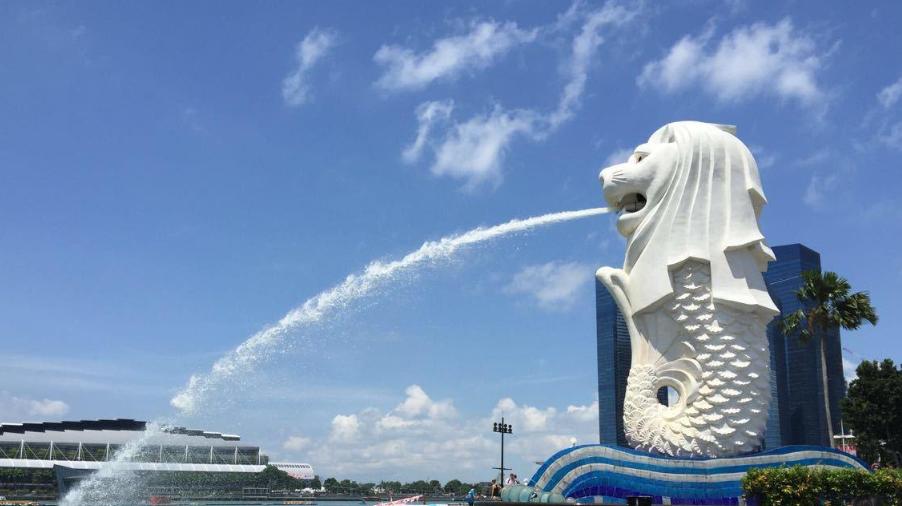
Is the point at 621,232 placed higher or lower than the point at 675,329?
higher

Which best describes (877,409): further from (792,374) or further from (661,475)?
(792,374)

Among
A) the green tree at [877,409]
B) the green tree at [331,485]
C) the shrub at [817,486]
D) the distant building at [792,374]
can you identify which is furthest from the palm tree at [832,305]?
→ the green tree at [331,485]

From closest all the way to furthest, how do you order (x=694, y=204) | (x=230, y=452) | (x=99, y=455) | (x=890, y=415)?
(x=694, y=204)
(x=890, y=415)
(x=99, y=455)
(x=230, y=452)

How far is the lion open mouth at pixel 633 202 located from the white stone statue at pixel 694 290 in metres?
0.04

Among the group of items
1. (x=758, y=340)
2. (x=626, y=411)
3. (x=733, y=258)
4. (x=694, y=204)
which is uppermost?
(x=694, y=204)

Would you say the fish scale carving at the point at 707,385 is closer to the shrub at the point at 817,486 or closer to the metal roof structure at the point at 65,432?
the shrub at the point at 817,486

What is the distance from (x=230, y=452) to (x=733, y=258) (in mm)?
81737

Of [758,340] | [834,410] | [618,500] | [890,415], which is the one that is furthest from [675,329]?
[834,410]

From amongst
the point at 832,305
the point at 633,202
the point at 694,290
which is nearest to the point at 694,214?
the point at 633,202

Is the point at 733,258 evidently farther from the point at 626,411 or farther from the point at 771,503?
the point at 771,503

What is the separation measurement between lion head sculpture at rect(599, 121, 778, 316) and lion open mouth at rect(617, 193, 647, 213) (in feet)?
0.88

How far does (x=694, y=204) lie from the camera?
110 feet

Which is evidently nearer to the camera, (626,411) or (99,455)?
(626,411)

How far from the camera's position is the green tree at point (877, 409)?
4791 cm
